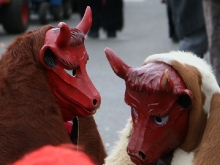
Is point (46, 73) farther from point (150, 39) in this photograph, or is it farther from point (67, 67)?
point (150, 39)

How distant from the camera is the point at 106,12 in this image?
995 centimetres

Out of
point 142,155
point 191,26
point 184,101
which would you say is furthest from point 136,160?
point 191,26

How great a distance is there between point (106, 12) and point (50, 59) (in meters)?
7.56

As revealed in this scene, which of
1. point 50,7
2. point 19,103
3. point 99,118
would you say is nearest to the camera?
point 19,103

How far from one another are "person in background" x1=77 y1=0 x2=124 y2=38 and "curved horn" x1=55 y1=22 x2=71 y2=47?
7.44m

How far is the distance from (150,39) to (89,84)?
328 inches

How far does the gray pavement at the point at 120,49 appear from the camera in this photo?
19.1 feet

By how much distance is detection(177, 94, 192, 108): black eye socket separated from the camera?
2.18m

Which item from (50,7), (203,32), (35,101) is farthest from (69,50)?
(50,7)

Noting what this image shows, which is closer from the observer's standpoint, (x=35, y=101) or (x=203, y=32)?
(x=35, y=101)

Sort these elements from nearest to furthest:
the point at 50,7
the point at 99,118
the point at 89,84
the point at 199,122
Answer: the point at 199,122 → the point at 89,84 → the point at 99,118 → the point at 50,7

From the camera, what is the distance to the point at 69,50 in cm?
249

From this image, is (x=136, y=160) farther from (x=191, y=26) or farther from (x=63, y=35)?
(x=191, y=26)

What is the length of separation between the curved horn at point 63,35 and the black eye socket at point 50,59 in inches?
1.8
